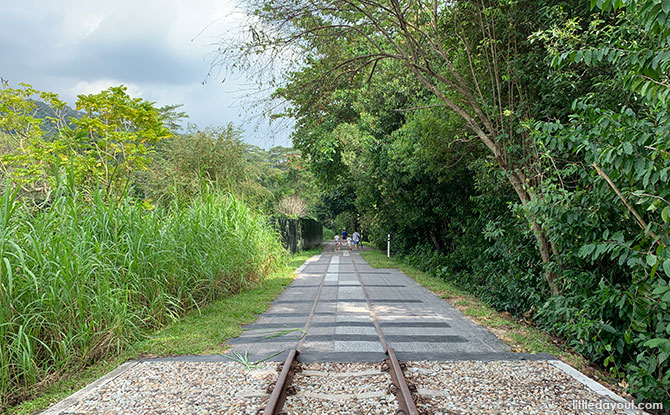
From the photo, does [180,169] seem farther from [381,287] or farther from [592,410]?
[592,410]

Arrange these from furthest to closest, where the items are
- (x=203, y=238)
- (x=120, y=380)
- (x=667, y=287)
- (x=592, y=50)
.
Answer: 1. (x=203, y=238)
2. (x=120, y=380)
3. (x=592, y=50)
4. (x=667, y=287)

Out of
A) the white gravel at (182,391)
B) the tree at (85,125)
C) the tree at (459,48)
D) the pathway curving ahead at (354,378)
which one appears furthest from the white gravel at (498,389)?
the tree at (85,125)

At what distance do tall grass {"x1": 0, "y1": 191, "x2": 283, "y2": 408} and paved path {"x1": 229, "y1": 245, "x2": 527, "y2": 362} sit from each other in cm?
135

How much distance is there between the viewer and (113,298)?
4.43 metres

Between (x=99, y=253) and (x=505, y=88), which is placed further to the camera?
(x=505, y=88)

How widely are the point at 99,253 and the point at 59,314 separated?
0.79 metres

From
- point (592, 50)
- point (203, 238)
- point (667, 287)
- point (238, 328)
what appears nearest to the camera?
point (667, 287)

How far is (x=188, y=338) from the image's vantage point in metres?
5.02

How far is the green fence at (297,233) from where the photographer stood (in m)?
18.2

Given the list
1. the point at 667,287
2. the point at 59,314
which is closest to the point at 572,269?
the point at 667,287

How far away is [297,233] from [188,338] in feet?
55.0

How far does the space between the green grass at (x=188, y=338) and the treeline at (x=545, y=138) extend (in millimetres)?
3649

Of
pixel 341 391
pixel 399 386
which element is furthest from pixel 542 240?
pixel 341 391

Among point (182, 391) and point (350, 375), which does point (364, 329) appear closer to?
point (350, 375)
